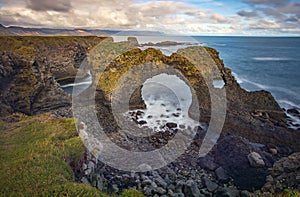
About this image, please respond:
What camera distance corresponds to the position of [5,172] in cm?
754

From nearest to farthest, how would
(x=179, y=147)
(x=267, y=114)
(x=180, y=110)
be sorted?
(x=179, y=147), (x=267, y=114), (x=180, y=110)

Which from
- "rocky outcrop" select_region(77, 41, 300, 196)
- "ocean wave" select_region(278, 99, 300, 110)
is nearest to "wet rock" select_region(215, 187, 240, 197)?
"rocky outcrop" select_region(77, 41, 300, 196)

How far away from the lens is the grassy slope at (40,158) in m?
6.95

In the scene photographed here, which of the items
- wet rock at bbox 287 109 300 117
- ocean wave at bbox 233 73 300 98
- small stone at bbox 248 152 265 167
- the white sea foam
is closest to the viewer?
small stone at bbox 248 152 265 167

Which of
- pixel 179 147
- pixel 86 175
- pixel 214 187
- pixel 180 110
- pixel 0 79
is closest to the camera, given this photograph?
pixel 86 175

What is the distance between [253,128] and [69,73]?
28.2 meters

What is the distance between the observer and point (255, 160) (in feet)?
42.1

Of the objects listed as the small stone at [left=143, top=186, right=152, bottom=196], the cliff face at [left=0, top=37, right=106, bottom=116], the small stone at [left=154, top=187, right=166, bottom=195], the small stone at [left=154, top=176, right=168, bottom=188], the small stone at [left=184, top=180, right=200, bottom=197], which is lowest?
the small stone at [left=154, top=176, right=168, bottom=188]

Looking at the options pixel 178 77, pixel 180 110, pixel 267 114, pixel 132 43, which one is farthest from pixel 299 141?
pixel 132 43

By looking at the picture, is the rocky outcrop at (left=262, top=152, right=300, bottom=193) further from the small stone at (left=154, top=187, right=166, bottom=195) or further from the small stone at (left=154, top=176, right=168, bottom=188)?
the small stone at (left=154, top=187, right=166, bottom=195)

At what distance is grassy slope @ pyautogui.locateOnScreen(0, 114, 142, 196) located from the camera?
6.95m

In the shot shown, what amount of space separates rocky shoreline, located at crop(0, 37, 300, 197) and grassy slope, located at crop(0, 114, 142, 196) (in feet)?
2.27

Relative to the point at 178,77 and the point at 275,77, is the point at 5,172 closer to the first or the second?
the point at 178,77

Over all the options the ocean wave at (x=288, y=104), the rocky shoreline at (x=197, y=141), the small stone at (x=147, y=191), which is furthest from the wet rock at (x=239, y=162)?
the ocean wave at (x=288, y=104)
